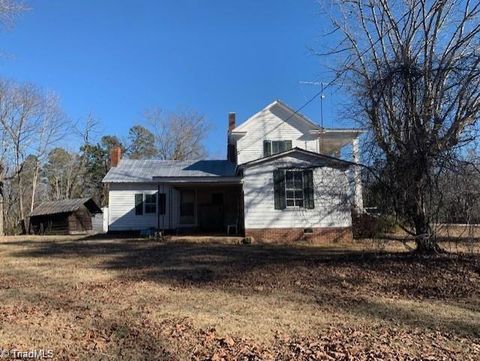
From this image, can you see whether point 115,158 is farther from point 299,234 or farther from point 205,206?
point 299,234

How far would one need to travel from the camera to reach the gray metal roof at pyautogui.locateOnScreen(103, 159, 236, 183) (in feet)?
81.7

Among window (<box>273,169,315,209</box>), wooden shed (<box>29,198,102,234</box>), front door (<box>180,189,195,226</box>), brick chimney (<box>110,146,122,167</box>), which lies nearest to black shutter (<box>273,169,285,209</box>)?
window (<box>273,169,315,209</box>)

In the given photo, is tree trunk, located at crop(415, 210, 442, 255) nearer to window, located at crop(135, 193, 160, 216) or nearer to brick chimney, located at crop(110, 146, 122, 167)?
window, located at crop(135, 193, 160, 216)

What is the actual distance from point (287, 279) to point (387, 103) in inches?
206

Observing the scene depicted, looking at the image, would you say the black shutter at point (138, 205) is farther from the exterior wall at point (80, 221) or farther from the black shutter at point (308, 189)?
the exterior wall at point (80, 221)

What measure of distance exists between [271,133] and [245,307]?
17876mm

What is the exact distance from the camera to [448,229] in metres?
10.9

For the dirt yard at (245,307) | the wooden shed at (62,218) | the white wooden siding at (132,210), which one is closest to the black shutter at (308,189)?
the dirt yard at (245,307)

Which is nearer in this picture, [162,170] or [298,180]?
[298,180]

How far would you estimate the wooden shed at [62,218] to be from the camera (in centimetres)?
3375

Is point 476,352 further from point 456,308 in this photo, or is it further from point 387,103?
point 387,103

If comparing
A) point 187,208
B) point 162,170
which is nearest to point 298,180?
point 187,208

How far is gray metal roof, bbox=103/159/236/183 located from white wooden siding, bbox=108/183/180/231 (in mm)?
495

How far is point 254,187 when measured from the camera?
18.8m
